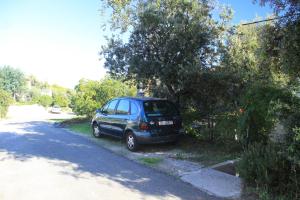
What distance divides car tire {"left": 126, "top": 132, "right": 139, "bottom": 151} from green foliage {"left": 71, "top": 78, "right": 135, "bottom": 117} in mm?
10914

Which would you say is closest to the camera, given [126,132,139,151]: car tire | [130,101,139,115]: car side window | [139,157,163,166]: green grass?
[139,157,163,166]: green grass

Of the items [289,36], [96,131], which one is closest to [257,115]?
[289,36]

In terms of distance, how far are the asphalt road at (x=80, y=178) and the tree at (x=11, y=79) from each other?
78.8 metres

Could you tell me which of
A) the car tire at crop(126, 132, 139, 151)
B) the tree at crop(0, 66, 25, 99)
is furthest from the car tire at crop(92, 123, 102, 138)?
the tree at crop(0, 66, 25, 99)

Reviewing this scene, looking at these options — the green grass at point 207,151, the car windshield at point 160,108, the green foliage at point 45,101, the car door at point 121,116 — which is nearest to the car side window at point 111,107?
the car door at point 121,116

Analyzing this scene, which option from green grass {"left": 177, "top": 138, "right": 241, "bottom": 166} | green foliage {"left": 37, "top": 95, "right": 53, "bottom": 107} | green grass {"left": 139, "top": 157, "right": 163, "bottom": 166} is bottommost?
green grass {"left": 139, "top": 157, "right": 163, "bottom": 166}

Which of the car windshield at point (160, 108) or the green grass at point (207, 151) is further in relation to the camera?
the car windshield at point (160, 108)

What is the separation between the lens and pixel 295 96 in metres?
6.81

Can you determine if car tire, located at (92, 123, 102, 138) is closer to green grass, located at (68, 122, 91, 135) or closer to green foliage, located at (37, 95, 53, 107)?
green grass, located at (68, 122, 91, 135)

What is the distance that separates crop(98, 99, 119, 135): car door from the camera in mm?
13547

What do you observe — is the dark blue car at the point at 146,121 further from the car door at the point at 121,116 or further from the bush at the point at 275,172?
the bush at the point at 275,172

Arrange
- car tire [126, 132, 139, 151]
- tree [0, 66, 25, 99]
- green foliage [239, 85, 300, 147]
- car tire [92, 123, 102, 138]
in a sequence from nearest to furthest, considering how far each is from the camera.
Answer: green foliage [239, 85, 300, 147] < car tire [126, 132, 139, 151] < car tire [92, 123, 102, 138] < tree [0, 66, 25, 99]

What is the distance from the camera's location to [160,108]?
11.9 metres

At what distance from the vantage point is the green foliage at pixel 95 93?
2327 centimetres
